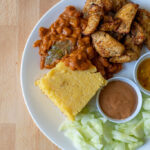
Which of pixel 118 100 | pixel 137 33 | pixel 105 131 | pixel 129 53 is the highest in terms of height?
pixel 137 33

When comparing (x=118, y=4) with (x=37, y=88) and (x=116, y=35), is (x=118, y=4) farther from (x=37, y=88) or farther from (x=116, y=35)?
(x=37, y=88)

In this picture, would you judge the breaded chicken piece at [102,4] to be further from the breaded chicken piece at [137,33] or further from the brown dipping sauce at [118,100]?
the brown dipping sauce at [118,100]

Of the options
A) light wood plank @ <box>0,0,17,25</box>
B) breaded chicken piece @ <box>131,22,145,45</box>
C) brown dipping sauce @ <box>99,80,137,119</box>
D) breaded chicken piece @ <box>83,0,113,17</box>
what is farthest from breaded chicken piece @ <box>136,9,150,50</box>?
light wood plank @ <box>0,0,17,25</box>

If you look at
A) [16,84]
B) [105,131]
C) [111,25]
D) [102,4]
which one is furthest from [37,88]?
[102,4]

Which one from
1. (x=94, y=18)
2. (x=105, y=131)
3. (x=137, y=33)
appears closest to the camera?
(x=94, y=18)

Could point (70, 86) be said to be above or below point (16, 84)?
above

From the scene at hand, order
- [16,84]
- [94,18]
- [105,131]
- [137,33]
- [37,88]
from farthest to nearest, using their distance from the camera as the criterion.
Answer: [16,84] → [37,88] → [105,131] → [137,33] → [94,18]

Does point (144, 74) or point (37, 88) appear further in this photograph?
point (37, 88)
